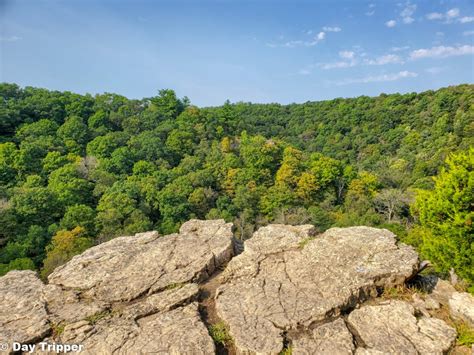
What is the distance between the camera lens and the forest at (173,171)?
27328 mm

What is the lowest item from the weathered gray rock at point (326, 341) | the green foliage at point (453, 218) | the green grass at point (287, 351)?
the green grass at point (287, 351)

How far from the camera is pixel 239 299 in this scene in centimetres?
656

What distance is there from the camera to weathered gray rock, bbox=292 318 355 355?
17.0ft

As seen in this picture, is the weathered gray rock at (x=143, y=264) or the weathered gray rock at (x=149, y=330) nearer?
the weathered gray rock at (x=149, y=330)

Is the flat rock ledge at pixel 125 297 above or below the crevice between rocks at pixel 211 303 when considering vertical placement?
above

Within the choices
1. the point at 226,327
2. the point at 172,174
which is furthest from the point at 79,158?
the point at 226,327

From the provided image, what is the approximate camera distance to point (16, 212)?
26406mm

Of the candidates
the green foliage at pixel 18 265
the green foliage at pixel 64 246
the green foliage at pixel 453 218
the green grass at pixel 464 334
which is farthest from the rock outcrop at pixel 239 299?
the green foliage at pixel 18 265

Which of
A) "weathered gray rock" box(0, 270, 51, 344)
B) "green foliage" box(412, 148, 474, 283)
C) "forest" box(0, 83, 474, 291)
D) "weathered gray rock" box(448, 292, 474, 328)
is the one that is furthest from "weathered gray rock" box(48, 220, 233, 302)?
"forest" box(0, 83, 474, 291)

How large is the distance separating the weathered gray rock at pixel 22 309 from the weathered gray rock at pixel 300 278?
3504mm

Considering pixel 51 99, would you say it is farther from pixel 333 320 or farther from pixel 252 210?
pixel 333 320

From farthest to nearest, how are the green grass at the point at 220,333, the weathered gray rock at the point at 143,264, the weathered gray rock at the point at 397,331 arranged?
the weathered gray rock at the point at 143,264 → the green grass at the point at 220,333 → the weathered gray rock at the point at 397,331

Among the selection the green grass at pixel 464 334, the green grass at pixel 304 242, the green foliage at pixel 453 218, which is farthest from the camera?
the green grass at pixel 304 242

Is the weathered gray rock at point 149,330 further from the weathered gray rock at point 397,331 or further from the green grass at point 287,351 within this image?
the weathered gray rock at point 397,331
